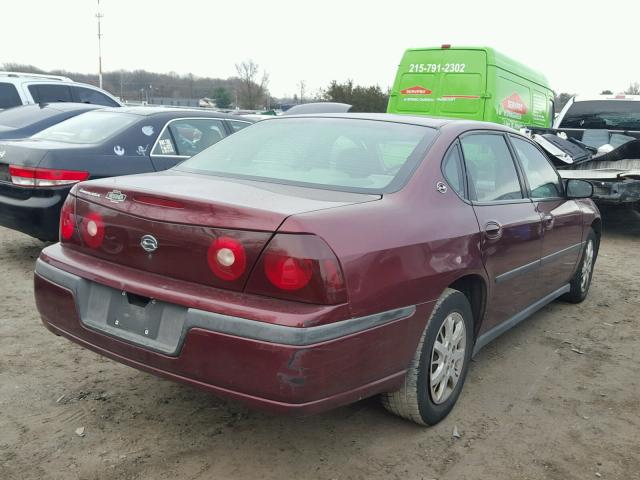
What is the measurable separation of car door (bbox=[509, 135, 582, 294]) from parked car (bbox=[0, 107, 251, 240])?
3.41m

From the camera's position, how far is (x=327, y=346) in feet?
7.26

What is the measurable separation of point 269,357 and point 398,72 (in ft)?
31.9

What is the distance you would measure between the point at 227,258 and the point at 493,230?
1580mm

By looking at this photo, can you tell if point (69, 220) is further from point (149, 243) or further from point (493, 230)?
point (493, 230)

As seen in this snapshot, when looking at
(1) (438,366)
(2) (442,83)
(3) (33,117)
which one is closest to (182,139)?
(3) (33,117)

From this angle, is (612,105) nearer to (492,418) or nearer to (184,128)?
(184,128)

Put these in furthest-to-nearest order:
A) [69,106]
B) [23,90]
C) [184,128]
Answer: [23,90] → [69,106] → [184,128]

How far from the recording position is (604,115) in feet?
36.4

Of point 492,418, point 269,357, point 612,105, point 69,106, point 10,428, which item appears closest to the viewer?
point 269,357

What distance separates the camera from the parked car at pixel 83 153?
511 centimetres

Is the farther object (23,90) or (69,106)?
(23,90)

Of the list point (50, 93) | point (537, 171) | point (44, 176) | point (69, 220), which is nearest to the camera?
point (69, 220)

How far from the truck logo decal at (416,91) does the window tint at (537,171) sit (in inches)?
258

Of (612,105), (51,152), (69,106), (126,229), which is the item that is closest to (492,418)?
(126,229)
